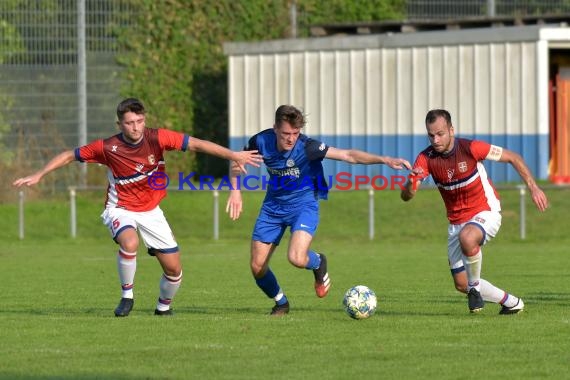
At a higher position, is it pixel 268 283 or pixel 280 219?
pixel 280 219

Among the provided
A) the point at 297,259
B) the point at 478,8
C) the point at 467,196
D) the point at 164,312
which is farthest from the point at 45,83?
the point at 467,196

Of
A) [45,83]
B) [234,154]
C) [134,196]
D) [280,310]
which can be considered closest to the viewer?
[234,154]

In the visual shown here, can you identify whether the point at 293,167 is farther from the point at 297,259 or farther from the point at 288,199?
the point at 297,259

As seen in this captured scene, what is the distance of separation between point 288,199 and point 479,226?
173cm

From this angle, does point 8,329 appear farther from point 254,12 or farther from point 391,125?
point 254,12

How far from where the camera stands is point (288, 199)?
42.6 ft

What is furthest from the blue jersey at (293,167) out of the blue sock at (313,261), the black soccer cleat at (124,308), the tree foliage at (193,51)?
the tree foliage at (193,51)

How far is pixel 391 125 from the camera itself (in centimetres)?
3278

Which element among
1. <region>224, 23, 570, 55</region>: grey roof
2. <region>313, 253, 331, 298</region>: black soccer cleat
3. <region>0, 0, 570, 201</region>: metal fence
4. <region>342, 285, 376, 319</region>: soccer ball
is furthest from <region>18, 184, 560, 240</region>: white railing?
<region>342, 285, 376, 319</region>: soccer ball

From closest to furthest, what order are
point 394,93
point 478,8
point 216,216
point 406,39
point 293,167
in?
point 293,167
point 216,216
point 406,39
point 394,93
point 478,8

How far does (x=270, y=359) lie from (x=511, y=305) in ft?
11.9

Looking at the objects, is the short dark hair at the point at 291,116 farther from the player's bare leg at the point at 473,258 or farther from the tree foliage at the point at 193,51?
the tree foliage at the point at 193,51

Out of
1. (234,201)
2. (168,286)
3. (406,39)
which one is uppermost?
(406,39)

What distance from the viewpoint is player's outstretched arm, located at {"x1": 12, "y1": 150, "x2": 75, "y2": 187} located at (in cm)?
1249
